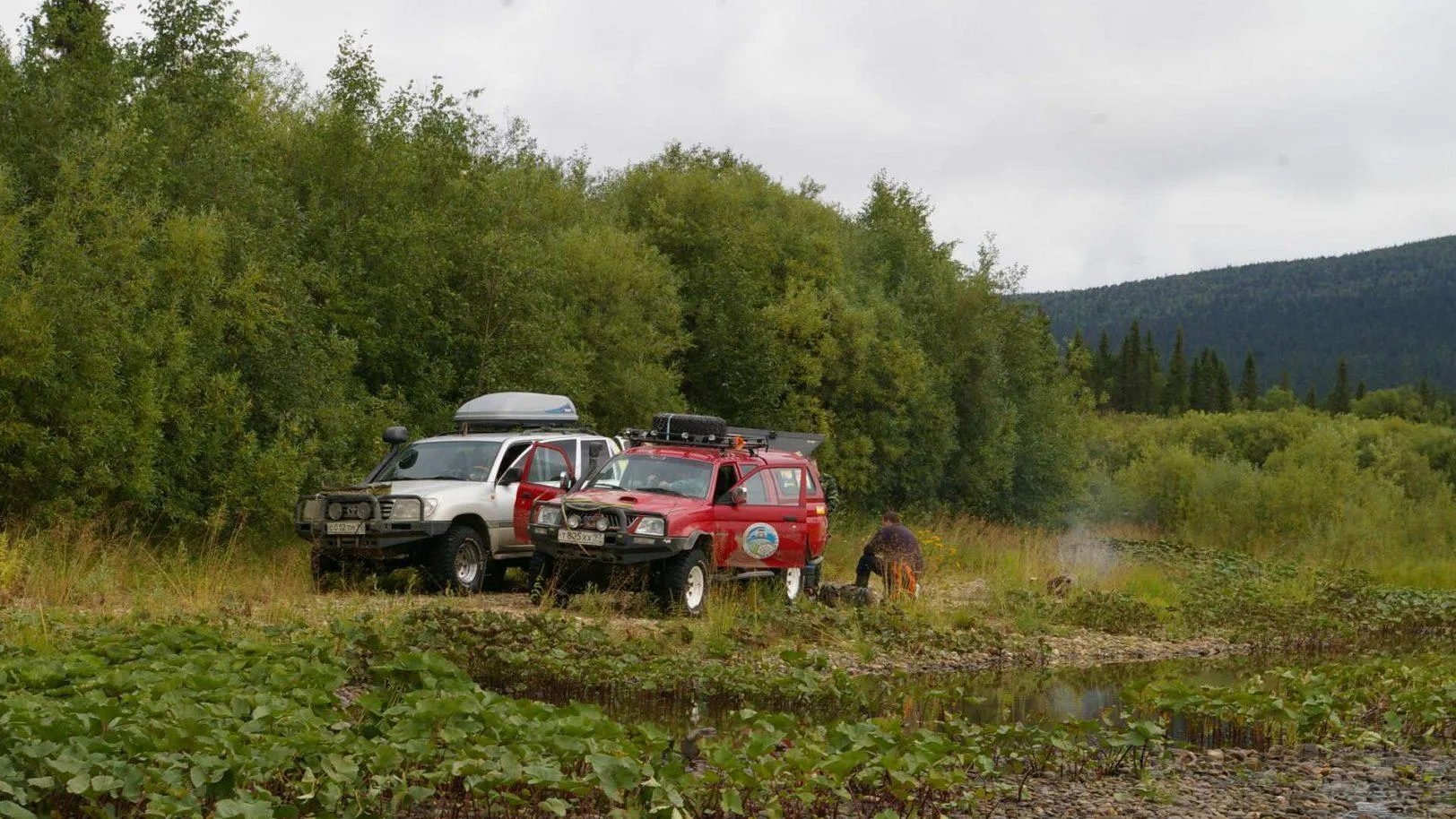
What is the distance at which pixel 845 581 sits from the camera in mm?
21141

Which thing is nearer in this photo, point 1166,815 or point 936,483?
point 1166,815

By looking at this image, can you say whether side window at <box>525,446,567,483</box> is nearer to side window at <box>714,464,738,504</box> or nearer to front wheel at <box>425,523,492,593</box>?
front wheel at <box>425,523,492,593</box>

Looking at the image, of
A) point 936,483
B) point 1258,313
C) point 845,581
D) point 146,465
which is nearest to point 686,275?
point 936,483

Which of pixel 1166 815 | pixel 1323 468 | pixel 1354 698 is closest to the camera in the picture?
pixel 1166 815

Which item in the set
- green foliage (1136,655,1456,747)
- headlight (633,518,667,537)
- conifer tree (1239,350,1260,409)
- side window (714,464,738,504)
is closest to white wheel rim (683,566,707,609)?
headlight (633,518,667,537)

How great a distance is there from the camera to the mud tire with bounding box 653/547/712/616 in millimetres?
15031

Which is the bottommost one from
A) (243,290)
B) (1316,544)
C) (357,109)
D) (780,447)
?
(1316,544)

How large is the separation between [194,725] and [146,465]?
1113 cm

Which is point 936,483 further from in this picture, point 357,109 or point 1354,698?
point 1354,698

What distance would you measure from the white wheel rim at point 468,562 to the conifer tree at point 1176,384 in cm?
11024

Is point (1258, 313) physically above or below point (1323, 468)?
above

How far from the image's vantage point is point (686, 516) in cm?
1518

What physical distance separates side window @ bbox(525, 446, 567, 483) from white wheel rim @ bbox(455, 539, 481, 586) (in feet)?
4.05

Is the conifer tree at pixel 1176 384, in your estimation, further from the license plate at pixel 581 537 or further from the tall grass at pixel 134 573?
the license plate at pixel 581 537
